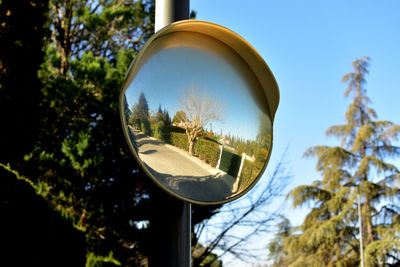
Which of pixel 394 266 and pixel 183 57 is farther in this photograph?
pixel 394 266

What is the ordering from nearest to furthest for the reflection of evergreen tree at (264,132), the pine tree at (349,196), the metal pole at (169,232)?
the metal pole at (169,232), the reflection of evergreen tree at (264,132), the pine tree at (349,196)

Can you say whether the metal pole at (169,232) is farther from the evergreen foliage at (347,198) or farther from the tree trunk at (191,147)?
the evergreen foliage at (347,198)

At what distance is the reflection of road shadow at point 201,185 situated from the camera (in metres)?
0.64

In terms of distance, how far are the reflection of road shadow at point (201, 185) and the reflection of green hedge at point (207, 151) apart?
0.03 meters

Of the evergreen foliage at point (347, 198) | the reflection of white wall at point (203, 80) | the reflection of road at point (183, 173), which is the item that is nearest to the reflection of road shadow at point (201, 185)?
the reflection of road at point (183, 173)

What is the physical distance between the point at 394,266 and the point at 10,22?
37.2 feet

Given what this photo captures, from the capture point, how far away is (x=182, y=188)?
637mm

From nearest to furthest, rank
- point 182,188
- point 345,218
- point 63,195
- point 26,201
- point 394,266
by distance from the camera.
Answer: point 182,188 < point 26,201 < point 63,195 < point 394,266 < point 345,218

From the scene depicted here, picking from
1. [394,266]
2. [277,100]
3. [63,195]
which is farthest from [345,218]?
[277,100]

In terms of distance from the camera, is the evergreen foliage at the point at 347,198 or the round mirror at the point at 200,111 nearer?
the round mirror at the point at 200,111

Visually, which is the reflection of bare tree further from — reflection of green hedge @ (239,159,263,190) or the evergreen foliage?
the evergreen foliage

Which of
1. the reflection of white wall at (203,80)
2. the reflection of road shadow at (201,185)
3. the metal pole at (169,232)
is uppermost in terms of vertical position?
the reflection of white wall at (203,80)

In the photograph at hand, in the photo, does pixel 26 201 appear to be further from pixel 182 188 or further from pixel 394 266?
pixel 394 266

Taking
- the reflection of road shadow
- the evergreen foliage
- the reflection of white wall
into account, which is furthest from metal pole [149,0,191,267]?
the evergreen foliage
